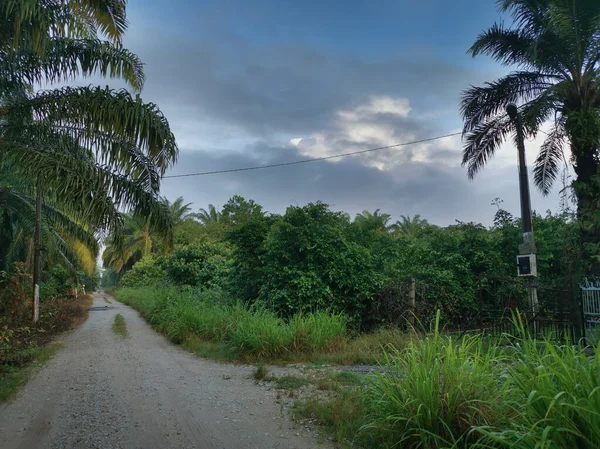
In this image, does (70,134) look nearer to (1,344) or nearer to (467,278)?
(1,344)

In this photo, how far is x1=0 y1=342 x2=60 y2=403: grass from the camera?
7359mm

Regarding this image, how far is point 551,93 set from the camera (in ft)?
44.5

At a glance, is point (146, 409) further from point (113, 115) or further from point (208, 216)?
point (208, 216)

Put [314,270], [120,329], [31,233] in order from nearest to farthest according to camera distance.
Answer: [314,270] → [120,329] → [31,233]

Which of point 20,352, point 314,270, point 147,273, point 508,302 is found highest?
point 314,270

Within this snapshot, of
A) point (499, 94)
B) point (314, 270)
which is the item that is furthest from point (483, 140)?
point (314, 270)

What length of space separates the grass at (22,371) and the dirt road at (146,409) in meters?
0.20

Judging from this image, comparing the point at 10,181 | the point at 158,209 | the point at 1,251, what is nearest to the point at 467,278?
the point at 158,209

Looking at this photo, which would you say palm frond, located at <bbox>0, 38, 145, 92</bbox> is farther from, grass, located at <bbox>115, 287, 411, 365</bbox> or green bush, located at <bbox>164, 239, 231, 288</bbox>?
green bush, located at <bbox>164, 239, 231, 288</bbox>

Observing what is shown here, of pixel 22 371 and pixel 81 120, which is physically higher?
pixel 81 120

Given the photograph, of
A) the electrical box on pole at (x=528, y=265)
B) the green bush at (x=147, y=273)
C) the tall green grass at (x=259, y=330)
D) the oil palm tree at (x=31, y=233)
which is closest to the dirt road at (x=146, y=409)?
the tall green grass at (x=259, y=330)

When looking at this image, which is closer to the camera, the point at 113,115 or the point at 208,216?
the point at 113,115

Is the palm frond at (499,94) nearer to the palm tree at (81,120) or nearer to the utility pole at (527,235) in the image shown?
the utility pole at (527,235)

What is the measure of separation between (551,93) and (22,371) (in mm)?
15100
